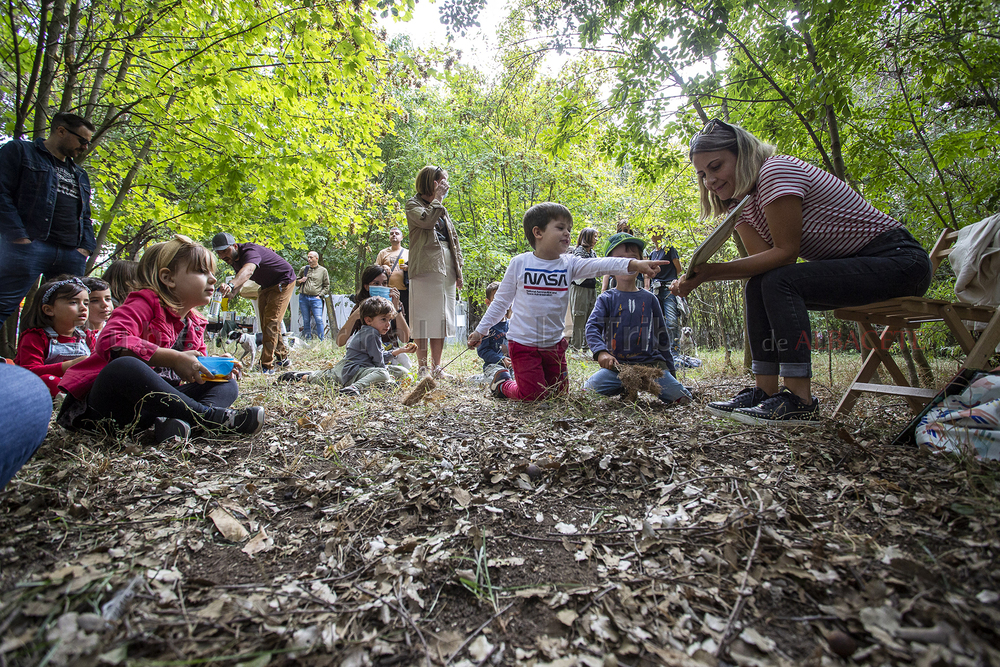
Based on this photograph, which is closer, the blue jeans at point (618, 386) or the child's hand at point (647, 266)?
the child's hand at point (647, 266)

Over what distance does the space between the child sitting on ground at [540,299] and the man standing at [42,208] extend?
344cm

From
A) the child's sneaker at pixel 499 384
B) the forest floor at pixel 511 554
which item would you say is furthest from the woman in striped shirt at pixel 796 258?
the child's sneaker at pixel 499 384

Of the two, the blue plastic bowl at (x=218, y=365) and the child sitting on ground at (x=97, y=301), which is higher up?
the child sitting on ground at (x=97, y=301)

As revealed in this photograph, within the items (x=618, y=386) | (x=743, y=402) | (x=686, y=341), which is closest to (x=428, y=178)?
(x=618, y=386)

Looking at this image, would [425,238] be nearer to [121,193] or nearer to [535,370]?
[535,370]

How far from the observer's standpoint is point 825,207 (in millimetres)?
2268

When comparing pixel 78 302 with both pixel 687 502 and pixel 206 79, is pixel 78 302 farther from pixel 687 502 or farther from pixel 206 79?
pixel 687 502

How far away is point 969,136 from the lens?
136 inches

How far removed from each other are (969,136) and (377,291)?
5.82 m

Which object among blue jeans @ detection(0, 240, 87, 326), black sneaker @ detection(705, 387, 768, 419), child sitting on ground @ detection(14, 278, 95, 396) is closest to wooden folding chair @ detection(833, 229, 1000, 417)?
black sneaker @ detection(705, 387, 768, 419)

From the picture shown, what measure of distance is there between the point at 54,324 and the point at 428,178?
3.17 meters

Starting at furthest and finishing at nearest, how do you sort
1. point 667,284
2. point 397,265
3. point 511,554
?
point 397,265
point 667,284
point 511,554

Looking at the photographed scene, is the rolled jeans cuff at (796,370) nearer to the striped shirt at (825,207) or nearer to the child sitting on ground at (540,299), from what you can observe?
the striped shirt at (825,207)

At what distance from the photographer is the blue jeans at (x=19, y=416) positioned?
3.28 feet
